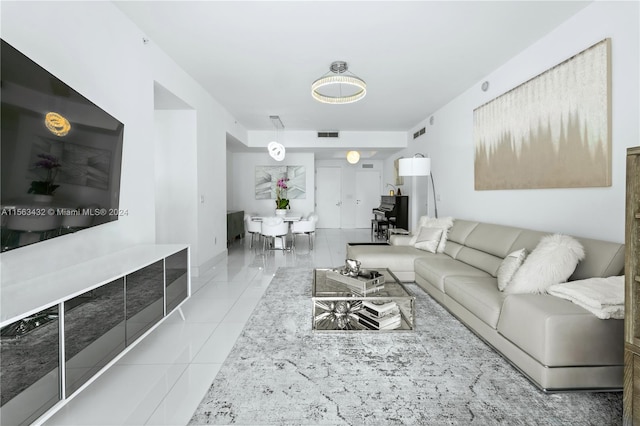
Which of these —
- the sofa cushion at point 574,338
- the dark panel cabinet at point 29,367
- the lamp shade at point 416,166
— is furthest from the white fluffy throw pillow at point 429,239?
the dark panel cabinet at point 29,367

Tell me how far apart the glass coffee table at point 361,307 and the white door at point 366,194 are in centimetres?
843

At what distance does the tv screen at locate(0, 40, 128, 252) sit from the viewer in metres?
1.56

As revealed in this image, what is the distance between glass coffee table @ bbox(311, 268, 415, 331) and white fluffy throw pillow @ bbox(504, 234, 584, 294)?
82cm

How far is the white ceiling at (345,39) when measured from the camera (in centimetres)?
272

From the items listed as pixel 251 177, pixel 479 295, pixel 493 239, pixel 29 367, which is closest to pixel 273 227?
pixel 251 177

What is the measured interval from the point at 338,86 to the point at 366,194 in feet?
23.2

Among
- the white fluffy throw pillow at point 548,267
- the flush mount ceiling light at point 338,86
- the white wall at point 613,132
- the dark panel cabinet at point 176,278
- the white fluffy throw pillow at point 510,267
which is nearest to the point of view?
the white fluffy throw pillow at point 548,267

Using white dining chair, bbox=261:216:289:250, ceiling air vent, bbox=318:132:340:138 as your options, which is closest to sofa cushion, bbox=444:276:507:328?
white dining chair, bbox=261:216:289:250

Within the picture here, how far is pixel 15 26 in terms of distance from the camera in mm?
1811

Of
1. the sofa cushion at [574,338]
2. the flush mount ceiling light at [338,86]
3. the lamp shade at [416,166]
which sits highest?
the flush mount ceiling light at [338,86]

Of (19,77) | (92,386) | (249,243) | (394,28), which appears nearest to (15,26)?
(19,77)

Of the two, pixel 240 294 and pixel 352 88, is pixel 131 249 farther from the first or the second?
pixel 352 88

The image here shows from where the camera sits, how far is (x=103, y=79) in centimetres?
254

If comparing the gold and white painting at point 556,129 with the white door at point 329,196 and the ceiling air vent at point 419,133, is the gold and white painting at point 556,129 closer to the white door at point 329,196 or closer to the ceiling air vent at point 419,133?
the ceiling air vent at point 419,133
